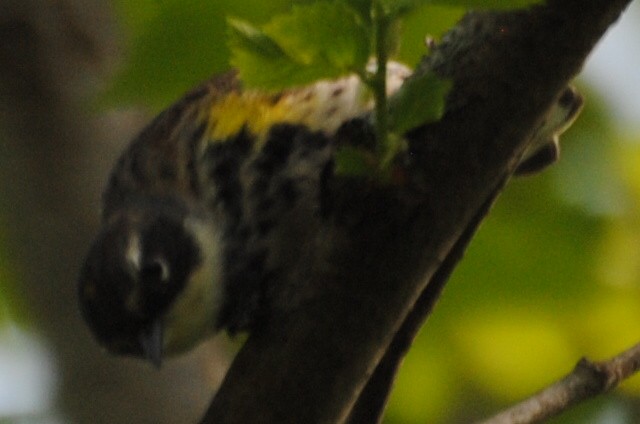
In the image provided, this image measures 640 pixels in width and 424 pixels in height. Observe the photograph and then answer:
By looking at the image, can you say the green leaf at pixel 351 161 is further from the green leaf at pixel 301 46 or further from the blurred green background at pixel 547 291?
the blurred green background at pixel 547 291

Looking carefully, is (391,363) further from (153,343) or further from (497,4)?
(153,343)

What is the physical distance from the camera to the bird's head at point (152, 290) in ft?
8.21

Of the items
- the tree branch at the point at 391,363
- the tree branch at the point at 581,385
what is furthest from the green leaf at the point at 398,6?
the tree branch at the point at 581,385

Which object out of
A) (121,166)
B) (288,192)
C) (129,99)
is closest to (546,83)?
(129,99)

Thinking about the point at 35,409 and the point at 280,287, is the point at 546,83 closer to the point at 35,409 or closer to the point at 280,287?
the point at 280,287

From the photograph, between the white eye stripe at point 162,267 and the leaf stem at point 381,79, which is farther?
the white eye stripe at point 162,267

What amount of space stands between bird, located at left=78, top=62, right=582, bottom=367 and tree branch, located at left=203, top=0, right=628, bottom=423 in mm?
859

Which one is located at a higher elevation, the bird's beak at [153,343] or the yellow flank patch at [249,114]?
the yellow flank patch at [249,114]

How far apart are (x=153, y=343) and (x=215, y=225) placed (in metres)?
0.29

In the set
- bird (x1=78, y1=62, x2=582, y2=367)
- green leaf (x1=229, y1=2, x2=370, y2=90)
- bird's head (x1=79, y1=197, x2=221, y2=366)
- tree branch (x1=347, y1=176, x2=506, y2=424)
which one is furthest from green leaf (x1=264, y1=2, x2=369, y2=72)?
→ bird's head (x1=79, y1=197, x2=221, y2=366)

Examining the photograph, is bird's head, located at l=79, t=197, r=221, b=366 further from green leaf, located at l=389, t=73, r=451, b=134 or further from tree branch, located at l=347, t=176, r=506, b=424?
green leaf, located at l=389, t=73, r=451, b=134

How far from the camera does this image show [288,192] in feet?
8.04

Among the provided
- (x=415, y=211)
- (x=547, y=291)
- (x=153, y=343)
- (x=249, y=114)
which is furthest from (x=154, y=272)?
(x=415, y=211)

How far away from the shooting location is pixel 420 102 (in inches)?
46.4
